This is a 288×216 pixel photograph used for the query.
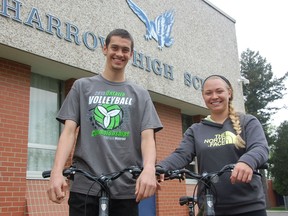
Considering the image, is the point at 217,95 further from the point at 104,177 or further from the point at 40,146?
the point at 40,146

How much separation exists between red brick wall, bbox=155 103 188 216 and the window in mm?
2825

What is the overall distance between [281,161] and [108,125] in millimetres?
32048

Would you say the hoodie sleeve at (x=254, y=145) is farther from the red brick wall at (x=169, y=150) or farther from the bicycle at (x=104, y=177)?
the red brick wall at (x=169, y=150)

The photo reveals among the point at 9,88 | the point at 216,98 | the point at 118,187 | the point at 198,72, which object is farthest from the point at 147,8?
the point at 118,187

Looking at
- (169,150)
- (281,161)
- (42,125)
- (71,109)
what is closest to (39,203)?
(42,125)

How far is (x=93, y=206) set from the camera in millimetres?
2416

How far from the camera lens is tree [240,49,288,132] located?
4056 centimetres

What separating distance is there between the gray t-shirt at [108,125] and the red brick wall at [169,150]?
6.09 meters

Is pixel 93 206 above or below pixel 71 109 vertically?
below

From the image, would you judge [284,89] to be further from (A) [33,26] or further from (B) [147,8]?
(A) [33,26]

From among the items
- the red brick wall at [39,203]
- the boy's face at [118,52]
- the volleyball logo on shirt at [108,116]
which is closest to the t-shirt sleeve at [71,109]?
the volleyball logo on shirt at [108,116]

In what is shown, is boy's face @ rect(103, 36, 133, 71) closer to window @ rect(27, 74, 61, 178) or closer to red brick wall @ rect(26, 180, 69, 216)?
red brick wall @ rect(26, 180, 69, 216)

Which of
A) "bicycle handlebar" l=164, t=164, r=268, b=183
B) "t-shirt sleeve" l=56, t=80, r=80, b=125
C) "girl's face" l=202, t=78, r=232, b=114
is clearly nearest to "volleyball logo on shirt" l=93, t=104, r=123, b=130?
"t-shirt sleeve" l=56, t=80, r=80, b=125

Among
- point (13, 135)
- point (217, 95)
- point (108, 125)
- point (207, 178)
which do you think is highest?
point (13, 135)
